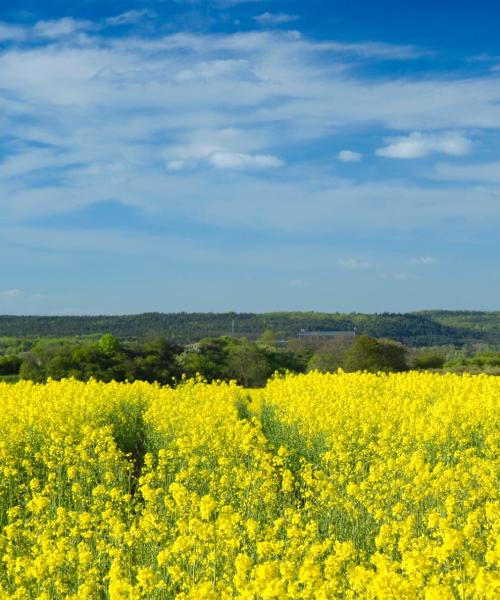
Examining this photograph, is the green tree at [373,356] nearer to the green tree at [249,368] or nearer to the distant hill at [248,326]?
the green tree at [249,368]

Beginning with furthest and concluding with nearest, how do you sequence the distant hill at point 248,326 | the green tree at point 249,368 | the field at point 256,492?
1. the distant hill at point 248,326
2. the green tree at point 249,368
3. the field at point 256,492

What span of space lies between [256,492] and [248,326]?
79.8 meters

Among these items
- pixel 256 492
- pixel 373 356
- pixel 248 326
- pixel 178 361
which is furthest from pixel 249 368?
pixel 248 326

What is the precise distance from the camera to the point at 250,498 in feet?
25.7

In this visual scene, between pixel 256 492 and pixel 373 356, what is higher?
pixel 373 356

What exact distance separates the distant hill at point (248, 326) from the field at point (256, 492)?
56605mm

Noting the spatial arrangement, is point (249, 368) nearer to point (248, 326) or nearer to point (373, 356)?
point (373, 356)

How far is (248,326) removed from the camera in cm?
8762

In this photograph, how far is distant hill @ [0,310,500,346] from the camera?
77.9 metres

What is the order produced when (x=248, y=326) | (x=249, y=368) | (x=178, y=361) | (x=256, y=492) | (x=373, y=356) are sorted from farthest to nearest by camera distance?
(x=248, y=326) < (x=249, y=368) < (x=178, y=361) < (x=373, y=356) < (x=256, y=492)

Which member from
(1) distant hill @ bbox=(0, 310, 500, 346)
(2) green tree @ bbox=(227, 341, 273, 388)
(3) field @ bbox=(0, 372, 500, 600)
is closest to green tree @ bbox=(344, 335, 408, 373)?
(2) green tree @ bbox=(227, 341, 273, 388)

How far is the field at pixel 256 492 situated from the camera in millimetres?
5090

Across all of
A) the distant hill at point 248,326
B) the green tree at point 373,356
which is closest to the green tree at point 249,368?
the green tree at point 373,356

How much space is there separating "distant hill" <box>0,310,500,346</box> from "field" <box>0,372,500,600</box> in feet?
186
